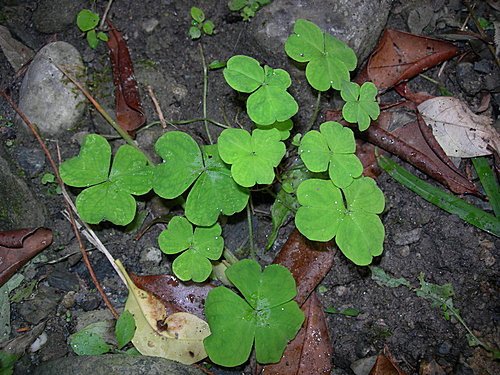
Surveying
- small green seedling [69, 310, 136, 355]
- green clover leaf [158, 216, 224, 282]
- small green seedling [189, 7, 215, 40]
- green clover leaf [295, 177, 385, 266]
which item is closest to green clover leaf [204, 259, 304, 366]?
green clover leaf [158, 216, 224, 282]

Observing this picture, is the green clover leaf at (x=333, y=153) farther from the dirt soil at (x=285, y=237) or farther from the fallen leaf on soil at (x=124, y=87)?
the fallen leaf on soil at (x=124, y=87)

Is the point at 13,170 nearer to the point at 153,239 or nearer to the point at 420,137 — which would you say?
the point at 153,239

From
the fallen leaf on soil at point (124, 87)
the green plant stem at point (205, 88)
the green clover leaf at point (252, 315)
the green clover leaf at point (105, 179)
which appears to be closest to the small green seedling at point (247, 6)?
the green plant stem at point (205, 88)

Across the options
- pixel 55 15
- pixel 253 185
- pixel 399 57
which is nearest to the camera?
pixel 253 185

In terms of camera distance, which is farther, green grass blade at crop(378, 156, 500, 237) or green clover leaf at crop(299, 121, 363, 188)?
green grass blade at crop(378, 156, 500, 237)

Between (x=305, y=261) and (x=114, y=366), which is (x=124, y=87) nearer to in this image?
(x=305, y=261)

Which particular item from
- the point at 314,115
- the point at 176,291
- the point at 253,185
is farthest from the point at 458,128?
the point at 176,291

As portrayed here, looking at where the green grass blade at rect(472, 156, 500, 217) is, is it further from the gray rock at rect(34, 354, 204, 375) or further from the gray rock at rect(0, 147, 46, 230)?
the gray rock at rect(0, 147, 46, 230)
